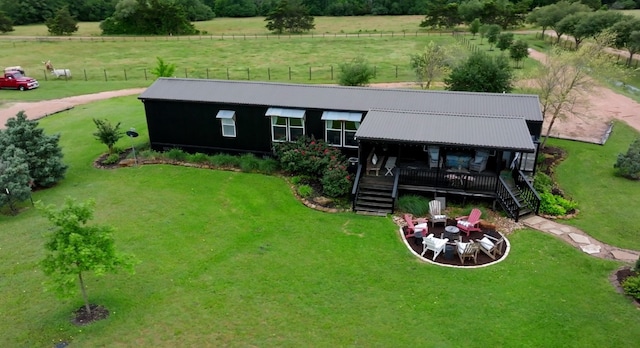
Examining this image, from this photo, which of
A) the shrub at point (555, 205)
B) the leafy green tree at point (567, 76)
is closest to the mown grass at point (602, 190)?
the shrub at point (555, 205)

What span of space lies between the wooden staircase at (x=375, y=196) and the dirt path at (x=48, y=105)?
72.3ft

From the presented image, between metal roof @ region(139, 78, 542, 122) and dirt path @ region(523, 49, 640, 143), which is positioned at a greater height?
metal roof @ region(139, 78, 542, 122)

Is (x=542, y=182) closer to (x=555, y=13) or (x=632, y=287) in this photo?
(x=632, y=287)

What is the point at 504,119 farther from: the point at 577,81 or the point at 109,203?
the point at 109,203

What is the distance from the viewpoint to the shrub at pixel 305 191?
60.6 feet

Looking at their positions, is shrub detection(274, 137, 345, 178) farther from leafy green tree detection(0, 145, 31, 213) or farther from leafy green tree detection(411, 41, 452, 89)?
leafy green tree detection(411, 41, 452, 89)

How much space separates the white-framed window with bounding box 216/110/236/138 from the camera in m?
21.1

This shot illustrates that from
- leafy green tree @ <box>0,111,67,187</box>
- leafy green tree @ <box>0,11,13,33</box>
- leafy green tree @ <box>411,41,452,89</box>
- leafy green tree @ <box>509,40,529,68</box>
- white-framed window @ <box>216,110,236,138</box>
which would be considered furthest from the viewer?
leafy green tree @ <box>0,11,13,33</box>

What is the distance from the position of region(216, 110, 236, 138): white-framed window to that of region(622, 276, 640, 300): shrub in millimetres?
15581

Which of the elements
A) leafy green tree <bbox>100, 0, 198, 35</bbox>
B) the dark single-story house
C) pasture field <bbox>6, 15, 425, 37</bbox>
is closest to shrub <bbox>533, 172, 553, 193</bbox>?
the dark single-story house

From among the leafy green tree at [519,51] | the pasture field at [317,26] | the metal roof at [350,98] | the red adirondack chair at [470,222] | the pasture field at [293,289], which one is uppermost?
the metal roof at [350,98]

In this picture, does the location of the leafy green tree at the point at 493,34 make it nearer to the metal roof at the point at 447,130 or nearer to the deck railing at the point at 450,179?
the metal roof at the point at 447,130

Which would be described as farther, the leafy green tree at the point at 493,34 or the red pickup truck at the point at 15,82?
the leafy green tree at the point at 493,34

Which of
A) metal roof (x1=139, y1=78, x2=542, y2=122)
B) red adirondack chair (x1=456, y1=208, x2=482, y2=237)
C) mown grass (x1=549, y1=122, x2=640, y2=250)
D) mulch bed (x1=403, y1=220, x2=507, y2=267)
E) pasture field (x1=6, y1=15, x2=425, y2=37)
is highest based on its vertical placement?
metal roof (x1=139, y1=78, x2=542, y2=122)
